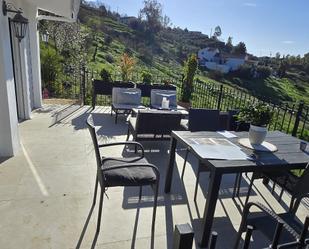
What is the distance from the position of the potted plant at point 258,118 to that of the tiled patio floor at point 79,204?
899 millimetres

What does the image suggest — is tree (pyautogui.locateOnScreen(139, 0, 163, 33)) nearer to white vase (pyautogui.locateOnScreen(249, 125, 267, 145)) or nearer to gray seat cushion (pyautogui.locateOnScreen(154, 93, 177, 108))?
gray seat cushion (pyautogui.locateOnScreen(154, 93, 177, 108))

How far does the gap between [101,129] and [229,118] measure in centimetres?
275

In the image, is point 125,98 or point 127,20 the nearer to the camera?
point 125,98

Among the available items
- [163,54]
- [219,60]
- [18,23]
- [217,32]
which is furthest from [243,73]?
[18,23]

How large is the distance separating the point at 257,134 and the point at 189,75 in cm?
537

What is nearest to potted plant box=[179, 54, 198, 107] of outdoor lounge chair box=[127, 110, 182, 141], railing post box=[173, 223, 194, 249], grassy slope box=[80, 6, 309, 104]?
outdoor lounge chair box=[127, 110, 182, 141]

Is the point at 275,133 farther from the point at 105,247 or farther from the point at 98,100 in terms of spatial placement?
the point at 98,100

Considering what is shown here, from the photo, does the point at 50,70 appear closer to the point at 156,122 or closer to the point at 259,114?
the point at 156,122

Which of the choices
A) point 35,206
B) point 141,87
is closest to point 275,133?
point 35,206

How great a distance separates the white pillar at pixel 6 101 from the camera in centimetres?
360

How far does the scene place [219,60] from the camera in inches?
1885

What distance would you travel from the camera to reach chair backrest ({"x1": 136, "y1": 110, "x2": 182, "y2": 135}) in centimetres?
429

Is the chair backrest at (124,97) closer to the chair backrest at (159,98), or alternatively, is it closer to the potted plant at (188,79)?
the chair backrest at (159,98)

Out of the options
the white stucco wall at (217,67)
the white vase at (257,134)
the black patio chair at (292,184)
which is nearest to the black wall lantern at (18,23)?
the white vase at (257,134)
